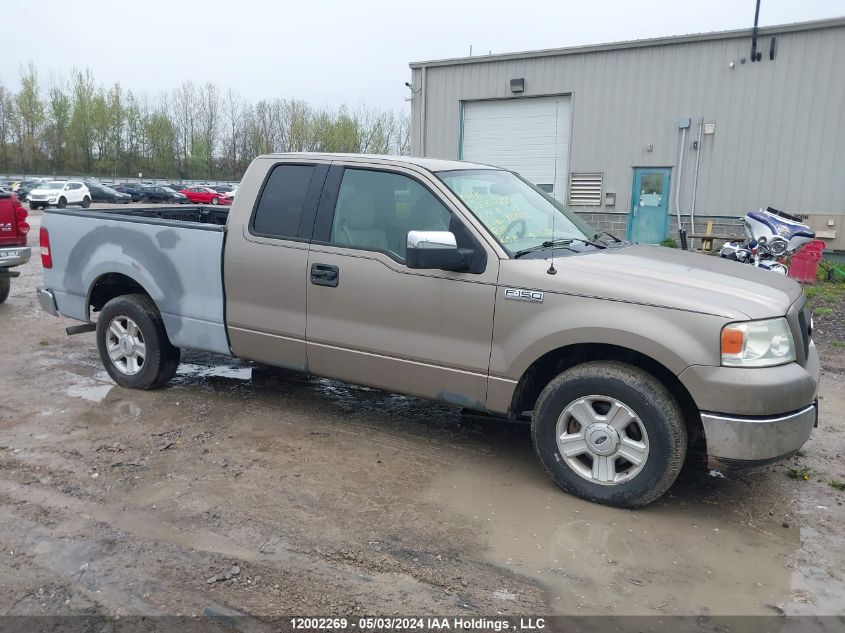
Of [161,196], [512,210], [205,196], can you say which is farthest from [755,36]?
[161,196]

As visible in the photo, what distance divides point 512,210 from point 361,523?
2255mm

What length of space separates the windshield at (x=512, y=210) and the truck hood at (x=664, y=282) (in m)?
0.31

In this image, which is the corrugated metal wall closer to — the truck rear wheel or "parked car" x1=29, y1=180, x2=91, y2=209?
the truck rear wheel

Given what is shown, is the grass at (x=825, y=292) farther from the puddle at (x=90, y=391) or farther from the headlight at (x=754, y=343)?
the puddle at (x=90, y=391)

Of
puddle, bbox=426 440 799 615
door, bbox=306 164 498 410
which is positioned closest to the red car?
door, bbox=306 164 498 410

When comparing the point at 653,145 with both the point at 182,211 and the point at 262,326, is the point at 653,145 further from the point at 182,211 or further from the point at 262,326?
the point at 262,326

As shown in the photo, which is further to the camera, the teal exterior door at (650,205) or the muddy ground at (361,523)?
the teal exterior door at (650,205)

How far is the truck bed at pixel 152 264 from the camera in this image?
5191mm

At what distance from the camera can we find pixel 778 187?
14391 millimetres

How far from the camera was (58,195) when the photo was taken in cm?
3800

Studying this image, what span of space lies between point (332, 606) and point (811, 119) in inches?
577

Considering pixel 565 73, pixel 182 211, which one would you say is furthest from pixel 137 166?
pixel 182 211

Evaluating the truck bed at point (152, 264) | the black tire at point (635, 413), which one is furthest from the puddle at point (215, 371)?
the black tire at point (635, 413)

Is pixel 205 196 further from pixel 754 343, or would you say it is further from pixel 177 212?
pixel 754 343
